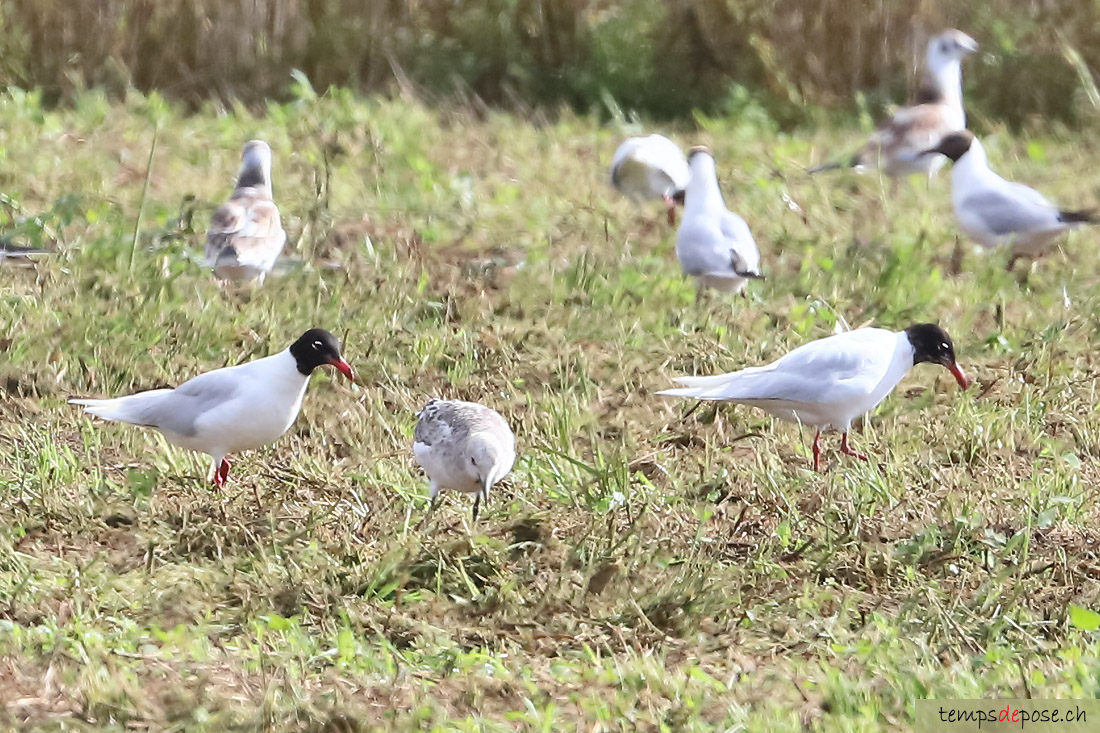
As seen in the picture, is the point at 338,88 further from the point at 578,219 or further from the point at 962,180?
the point at 962,180

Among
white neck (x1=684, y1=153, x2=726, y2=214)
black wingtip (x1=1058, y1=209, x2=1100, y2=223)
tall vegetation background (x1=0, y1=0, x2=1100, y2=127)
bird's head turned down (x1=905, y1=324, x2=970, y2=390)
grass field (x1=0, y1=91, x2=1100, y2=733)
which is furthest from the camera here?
tall vegetation background (x1=0, y1=0, x2=1100, y2=127)

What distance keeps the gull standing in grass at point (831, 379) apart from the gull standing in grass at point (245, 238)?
2.36 m

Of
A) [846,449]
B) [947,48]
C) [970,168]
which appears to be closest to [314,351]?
[846,449]

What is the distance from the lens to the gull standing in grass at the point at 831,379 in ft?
20.7

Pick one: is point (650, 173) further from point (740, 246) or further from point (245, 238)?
point (245, 238)

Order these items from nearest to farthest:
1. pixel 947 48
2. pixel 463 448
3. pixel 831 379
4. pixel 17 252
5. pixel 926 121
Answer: pixel 463 448 < pixel 831 379 < pixel 17 252 < pixel 926 121 < pixel 947 48

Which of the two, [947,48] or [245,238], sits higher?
A: [245,238]

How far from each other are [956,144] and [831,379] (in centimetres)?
399

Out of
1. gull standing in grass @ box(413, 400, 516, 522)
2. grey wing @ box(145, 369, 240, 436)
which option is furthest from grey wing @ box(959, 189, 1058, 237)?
grey wing @ box(145, 369, 240, 436)

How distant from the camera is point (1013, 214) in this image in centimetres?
895

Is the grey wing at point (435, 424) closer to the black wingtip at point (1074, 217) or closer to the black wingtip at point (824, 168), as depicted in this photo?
the black wingtip at point (1074, 217)

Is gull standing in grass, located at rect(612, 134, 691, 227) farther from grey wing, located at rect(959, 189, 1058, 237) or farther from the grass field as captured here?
grey wing, located at rect(959, 189, 1058, 237)

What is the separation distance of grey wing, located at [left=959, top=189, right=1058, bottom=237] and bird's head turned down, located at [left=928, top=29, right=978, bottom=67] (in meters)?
3.12

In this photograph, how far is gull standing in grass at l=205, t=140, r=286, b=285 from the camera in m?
7.91
